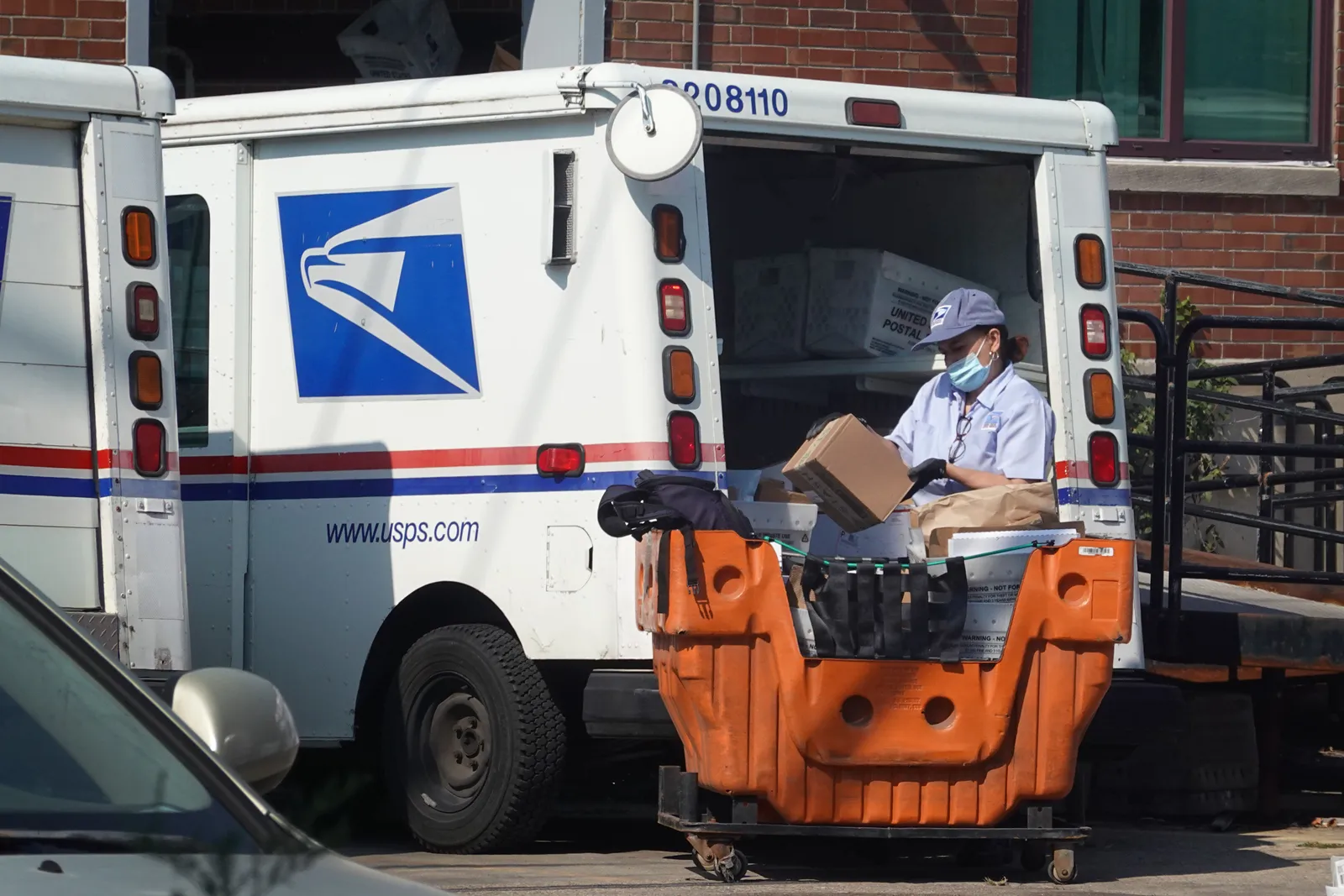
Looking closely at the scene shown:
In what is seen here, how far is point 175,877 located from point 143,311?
13.2 ft

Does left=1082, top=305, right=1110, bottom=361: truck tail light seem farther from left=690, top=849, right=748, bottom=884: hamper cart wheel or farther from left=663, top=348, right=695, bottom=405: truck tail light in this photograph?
left=690, top=849, right=748, bottom=884: hamper cart wheel

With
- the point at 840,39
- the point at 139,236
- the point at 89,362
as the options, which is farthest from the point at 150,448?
the point at 840,39

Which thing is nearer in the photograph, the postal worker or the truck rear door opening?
the postal worker

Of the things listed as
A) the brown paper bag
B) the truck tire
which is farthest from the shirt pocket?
the truck tire

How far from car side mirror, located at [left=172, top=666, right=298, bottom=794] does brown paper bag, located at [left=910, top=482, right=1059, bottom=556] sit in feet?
11.8

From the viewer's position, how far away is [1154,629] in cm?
801

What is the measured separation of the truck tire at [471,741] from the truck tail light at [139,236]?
1564 millimetres

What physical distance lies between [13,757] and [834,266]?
5.42 m

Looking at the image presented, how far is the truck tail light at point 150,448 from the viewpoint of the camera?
20.9 ft

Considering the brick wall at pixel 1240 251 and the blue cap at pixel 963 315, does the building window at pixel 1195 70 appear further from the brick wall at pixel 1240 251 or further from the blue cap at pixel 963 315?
the blue cap at pixel 963 315

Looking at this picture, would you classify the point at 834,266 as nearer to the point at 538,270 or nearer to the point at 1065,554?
the point at 538,270

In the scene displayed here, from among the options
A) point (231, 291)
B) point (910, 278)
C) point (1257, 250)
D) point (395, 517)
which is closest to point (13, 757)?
point (395, 517)

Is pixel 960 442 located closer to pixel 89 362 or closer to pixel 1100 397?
pixel 1100 397

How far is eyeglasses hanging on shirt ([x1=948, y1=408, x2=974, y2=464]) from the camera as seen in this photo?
698 cm
